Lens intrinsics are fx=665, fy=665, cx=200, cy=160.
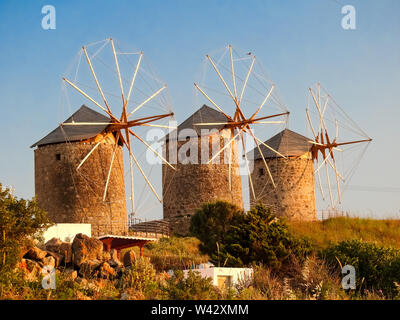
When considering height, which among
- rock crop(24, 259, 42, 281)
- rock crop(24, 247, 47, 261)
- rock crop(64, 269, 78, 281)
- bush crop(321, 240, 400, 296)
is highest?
rock crop(24, 247, 47, 261)

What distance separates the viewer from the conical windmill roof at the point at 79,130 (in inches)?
1087

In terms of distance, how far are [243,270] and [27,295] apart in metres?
7.54

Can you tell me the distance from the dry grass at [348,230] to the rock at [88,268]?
12.5 m

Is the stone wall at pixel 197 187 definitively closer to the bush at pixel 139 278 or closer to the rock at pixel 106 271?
the rock at pixel 106 271

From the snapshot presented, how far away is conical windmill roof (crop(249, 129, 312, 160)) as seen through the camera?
116ft

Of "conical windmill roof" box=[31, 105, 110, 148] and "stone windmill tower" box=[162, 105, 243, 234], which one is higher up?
"conical windmill roof" box=[31, 105, 110, 148]

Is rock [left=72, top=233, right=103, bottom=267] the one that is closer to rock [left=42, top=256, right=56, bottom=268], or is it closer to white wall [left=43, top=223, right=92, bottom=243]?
rock [left=42, top=256, right=56, bottom=268]

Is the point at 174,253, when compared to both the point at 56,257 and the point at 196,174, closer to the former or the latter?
the point at 196,174

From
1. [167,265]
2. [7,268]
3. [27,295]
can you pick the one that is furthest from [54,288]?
[167,265]

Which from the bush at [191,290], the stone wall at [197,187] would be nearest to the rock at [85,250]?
the bush at [191,290]

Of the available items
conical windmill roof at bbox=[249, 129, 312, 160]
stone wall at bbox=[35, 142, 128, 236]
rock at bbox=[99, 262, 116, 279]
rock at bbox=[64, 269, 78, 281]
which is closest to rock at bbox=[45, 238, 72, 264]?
rock at bbox=[64, 269, 78, 281]

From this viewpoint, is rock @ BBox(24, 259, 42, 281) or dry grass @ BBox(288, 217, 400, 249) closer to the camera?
rock @ BBox(24, 259, 42, 281)

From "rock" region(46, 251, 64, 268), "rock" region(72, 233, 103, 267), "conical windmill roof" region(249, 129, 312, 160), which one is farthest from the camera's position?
"conical windmill roof" region(249, 129, 312, 160)
